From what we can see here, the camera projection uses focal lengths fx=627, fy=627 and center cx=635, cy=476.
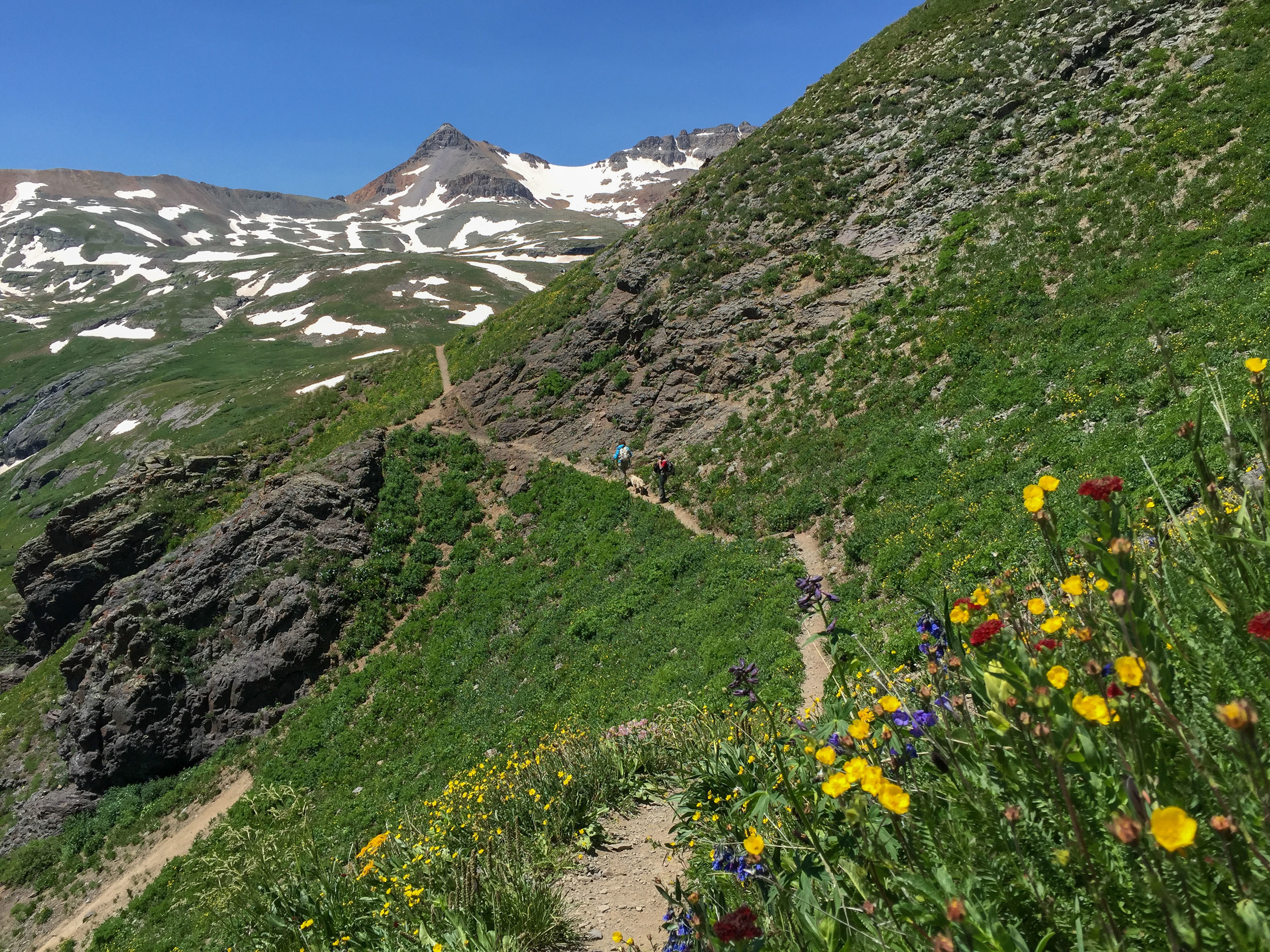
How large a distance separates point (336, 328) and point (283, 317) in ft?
40.3

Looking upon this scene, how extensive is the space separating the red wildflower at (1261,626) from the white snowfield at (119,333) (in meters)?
124

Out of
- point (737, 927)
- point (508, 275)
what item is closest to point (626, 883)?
point (737, 927)

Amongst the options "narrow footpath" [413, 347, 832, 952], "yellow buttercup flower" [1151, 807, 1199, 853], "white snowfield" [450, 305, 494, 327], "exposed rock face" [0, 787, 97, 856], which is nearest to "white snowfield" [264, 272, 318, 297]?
"white snowfield" [450, 305, 494, 327]

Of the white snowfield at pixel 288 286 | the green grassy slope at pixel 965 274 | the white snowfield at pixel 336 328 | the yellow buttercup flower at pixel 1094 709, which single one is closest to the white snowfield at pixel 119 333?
the white snowfield at pixel 288 286

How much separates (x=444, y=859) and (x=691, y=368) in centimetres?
2017

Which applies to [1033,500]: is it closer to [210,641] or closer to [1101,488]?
[1101,488]

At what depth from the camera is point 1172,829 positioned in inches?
36.6

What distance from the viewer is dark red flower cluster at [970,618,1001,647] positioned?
1.87 m

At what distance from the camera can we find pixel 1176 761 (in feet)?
5.25

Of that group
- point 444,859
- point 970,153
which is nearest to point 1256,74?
point 970,153

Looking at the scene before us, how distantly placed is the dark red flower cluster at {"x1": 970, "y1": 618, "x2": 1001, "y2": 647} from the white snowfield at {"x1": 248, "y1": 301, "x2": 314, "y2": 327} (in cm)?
10099

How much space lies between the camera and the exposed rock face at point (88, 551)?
2641cm

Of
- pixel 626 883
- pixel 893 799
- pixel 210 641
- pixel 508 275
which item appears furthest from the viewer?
pixel 508 275

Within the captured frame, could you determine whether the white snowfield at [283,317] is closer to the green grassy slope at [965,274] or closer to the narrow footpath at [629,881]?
the green grassy slope at [965,274]
